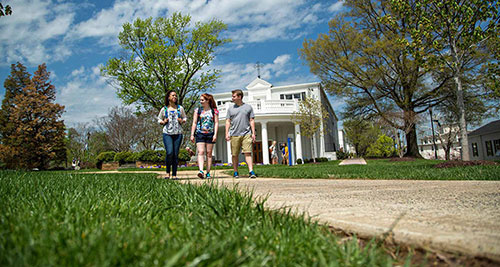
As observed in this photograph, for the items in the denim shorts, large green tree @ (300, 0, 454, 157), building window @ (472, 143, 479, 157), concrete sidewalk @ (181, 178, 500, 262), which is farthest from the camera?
building window @ (472, 143, 479, 157)

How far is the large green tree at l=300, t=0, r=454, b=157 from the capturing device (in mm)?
22578

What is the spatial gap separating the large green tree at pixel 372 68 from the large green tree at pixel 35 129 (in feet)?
71.9

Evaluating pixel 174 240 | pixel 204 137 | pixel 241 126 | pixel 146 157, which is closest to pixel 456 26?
pixel 241 126

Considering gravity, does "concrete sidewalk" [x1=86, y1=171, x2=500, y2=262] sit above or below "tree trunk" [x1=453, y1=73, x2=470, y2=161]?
below

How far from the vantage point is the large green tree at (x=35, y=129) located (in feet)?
75.5

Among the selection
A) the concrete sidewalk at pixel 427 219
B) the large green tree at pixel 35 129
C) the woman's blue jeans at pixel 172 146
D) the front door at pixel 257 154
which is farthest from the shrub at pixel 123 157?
the concrete sidewalk at pixel 427 219

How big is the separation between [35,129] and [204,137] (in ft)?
80.9

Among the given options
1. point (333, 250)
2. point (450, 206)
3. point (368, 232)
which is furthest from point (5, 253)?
point (450, 206)

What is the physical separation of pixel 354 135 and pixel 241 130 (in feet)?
153

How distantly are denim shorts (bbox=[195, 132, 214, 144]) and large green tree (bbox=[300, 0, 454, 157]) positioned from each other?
1933 centimetres

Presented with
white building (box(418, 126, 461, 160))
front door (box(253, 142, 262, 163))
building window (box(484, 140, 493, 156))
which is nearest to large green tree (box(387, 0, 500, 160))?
white building (box(418, 126, 461, 160))

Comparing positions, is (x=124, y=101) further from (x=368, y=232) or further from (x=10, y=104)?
(x=368, y=232)

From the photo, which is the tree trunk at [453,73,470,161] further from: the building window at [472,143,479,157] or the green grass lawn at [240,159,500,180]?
the building window at [472,143,479,157]

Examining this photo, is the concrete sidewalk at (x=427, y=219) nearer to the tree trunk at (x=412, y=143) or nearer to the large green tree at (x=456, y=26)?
the large green tree at (x=456, y=26)
